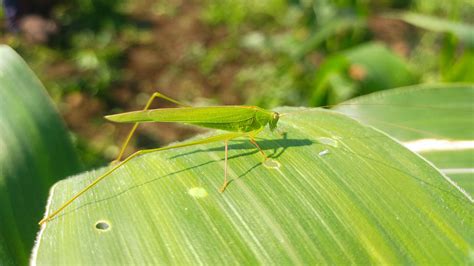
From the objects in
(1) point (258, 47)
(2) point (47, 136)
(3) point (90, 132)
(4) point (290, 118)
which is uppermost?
(4) point (290, 118)

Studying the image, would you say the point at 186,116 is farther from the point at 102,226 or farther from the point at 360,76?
the point at 360,76

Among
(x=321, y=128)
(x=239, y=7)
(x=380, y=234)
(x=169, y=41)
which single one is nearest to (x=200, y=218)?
(x=380, y=234)

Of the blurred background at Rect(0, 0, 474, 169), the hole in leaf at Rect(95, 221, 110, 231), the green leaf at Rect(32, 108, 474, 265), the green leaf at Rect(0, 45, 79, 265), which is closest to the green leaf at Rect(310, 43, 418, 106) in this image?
the blurred background at Rect(0, 0, 474, 169)

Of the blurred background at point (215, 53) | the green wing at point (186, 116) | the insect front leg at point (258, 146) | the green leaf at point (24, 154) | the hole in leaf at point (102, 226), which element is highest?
the green wing at point (186, 116)

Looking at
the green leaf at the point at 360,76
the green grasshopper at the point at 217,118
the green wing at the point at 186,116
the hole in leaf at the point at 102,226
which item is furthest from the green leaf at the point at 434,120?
the hole in leaf at the point at 102,226

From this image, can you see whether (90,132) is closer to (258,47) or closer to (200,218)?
(258,47)

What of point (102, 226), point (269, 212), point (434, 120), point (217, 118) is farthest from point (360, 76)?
point (102, 226)

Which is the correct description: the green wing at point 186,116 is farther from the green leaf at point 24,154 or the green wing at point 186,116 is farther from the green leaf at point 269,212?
the green leaf at point 24,154
